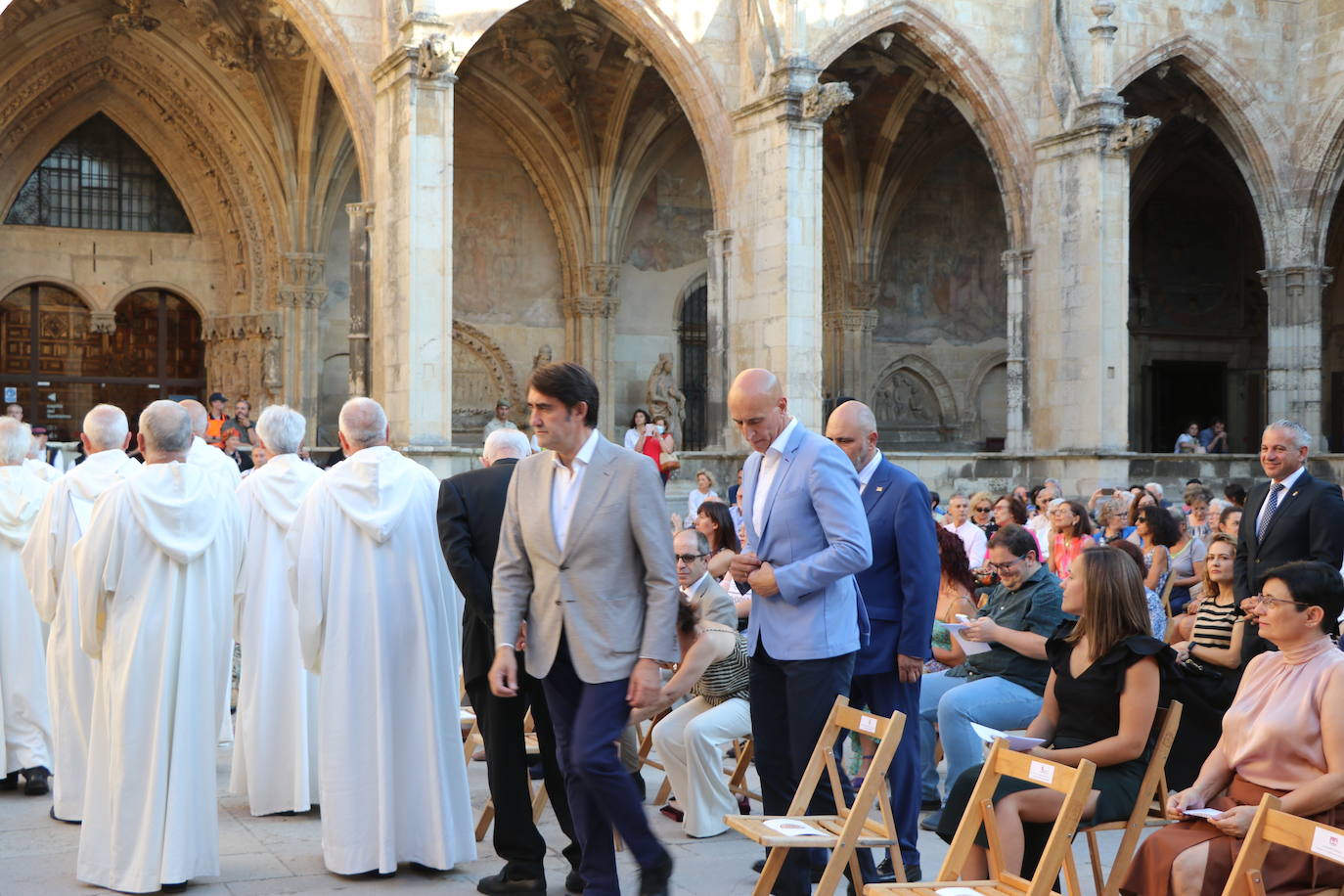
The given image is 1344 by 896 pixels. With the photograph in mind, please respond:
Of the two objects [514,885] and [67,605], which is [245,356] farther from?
[514,885]

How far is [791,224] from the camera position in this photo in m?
16.9

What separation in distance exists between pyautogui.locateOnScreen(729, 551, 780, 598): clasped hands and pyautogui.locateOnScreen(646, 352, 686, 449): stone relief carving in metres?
17.5

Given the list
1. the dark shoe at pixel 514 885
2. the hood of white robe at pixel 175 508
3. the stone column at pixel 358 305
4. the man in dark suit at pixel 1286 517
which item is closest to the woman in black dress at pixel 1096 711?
the dark shoe at pixel 514 885

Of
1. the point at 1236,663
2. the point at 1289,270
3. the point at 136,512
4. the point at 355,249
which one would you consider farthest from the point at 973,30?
the point at 136,512

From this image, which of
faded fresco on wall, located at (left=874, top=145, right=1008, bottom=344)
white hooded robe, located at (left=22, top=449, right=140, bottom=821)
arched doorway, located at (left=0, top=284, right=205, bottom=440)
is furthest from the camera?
faded fresco on wall, located at (left=874, top=145, right=1008, bottom=344)

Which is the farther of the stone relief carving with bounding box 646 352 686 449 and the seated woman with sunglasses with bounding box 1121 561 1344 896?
the stone relief carving with bounding box 646 352 686 449

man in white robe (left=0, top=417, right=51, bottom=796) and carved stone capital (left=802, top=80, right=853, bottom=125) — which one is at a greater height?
carved stone capital (left=802, top=80, right=853, bottom=125)

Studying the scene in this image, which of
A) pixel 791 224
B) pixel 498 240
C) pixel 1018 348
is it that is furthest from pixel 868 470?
pixel 498 240

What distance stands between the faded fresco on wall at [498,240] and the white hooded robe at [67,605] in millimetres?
15587

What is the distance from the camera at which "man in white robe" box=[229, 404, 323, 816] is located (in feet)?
21.5

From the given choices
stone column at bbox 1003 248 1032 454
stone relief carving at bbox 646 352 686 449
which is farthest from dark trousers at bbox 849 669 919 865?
stone relief carving at bbox 646 352 686 449

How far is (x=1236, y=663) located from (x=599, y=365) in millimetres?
17209

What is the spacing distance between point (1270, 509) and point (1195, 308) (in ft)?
71.7

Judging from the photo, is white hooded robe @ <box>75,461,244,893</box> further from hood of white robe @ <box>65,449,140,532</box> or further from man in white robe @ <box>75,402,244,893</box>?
hood of white robe @ <box>65,449,140,532</box>
